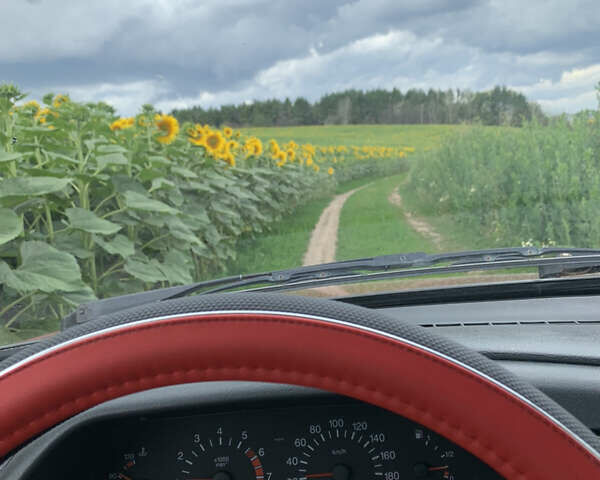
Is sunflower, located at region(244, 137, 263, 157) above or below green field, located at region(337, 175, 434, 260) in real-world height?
above

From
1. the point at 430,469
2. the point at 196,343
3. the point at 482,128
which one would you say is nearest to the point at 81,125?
the point at 430,469

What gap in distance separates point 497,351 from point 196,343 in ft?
2.36

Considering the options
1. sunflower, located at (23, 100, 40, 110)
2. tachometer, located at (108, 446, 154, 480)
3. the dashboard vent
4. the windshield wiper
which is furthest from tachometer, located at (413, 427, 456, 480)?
sunflower, located at (23, 100, 40, 110)

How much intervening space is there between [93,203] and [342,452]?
2543 mm

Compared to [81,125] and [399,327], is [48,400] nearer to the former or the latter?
[399,327]

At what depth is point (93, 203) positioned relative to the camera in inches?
133

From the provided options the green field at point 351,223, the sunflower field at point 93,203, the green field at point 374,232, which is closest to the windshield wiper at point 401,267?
the sunflower field at point 93,203

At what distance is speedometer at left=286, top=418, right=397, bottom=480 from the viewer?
3.95ft

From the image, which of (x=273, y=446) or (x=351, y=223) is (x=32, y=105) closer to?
(x=273, y=446)

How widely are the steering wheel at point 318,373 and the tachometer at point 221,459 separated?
0.58 metres

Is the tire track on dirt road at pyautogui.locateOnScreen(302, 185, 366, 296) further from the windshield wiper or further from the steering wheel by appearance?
the steering wheel

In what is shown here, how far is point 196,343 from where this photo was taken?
662mm

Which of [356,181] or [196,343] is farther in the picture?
[356,181]

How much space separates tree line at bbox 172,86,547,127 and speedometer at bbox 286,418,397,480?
3554 mm
